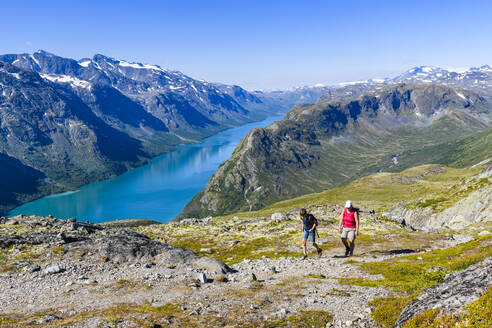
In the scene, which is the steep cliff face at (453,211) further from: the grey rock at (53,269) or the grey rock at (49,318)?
the grey rock at (49,318)

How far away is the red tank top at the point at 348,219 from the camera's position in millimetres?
27900

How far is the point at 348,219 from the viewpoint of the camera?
92.5ft

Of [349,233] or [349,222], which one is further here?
[349,233]

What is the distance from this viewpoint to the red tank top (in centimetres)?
2790

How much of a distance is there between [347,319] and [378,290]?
528cm

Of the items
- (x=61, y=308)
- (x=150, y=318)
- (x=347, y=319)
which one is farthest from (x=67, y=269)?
(x=347, y=319)

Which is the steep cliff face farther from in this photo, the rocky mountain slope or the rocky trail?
the rocky trail

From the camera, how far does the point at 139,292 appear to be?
22016 mm

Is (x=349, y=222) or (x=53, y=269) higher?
(x=349, y=222)

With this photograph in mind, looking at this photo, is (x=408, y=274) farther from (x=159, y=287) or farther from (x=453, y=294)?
(x=159, y=287)

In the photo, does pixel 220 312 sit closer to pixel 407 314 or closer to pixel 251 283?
pixel 251 283

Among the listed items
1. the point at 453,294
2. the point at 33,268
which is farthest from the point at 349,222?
the point at 33,268

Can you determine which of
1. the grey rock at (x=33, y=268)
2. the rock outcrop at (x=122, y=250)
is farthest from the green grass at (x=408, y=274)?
the grey rock at (x=33, y=268)

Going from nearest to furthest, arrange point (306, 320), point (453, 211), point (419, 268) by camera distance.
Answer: point (306, 320), point (419, 268), point (453, 211)
